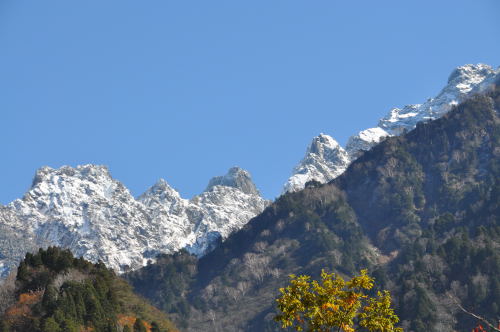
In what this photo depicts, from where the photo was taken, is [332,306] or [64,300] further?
[64,300]

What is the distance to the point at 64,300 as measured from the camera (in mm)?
113312

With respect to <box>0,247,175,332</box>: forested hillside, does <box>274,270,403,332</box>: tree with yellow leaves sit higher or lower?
lower

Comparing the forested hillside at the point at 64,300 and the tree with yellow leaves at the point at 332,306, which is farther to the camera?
the forested hillside at the point at 64,300

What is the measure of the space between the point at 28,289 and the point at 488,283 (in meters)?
116

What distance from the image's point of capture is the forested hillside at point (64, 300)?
110 meters

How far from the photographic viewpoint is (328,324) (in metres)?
30.0

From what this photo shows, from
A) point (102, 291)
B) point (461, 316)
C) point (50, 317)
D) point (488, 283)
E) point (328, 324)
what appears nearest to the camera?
point (328, 324)

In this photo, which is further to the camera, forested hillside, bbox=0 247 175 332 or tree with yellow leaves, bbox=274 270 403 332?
forested hillside, bbox=0 247 175 332

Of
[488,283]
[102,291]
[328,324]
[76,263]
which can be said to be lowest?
[328,324]

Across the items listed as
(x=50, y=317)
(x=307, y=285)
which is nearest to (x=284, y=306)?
(x=307, y=285)

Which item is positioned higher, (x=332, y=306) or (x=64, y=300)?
(x=64, y=300)

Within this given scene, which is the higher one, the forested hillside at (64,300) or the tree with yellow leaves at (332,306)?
the forested hillside at (64,300)

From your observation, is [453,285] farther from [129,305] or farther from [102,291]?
[102,291]

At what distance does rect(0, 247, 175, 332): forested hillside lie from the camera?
110 metres
